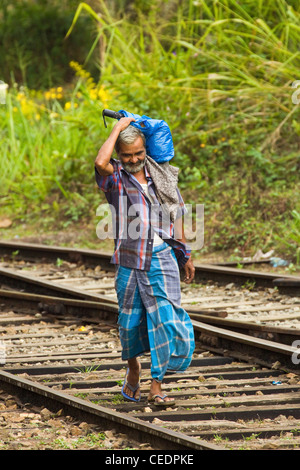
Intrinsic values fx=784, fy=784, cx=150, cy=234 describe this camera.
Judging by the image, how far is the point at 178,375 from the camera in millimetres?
5328

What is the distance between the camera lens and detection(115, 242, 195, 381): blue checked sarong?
4539mm

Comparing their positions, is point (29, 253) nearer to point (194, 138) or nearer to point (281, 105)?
point (194, 138)

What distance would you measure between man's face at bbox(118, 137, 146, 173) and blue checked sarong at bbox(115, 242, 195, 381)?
0.48 m

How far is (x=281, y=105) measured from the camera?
10727mm

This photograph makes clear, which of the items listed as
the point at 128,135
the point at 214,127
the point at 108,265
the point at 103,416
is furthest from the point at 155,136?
the point at 214,127

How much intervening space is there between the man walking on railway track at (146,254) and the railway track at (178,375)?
362mm

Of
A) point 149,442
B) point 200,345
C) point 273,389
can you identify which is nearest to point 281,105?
point 200,345

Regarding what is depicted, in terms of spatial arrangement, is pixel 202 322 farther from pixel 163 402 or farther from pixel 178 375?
pixel 163 402

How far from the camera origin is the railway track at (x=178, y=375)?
13.9 feet

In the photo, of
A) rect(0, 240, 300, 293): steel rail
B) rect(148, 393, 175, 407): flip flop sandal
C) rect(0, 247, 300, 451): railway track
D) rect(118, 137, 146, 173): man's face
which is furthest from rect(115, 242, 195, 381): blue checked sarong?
rect(0, 240, 300, 293): steel rail

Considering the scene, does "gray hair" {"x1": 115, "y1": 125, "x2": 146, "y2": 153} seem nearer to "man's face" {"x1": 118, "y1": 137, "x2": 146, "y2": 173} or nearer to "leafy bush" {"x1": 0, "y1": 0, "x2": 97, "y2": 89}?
"man's face" {"x1": 118, "y1": 137, "x2": 146, "y2": 173}

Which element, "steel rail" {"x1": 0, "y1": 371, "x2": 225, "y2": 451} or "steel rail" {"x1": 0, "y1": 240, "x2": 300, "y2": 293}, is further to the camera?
"steel rail" {"x1": 0, "y1": 240, "x2": 300, "y2": 293}

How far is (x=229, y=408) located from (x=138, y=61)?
8452mm

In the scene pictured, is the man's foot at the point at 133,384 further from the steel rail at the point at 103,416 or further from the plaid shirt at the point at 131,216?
the plaid shirt at the point at 131,216
